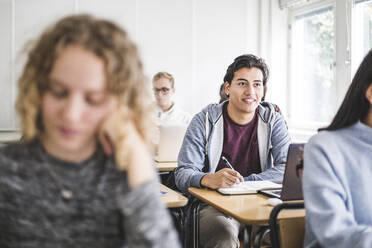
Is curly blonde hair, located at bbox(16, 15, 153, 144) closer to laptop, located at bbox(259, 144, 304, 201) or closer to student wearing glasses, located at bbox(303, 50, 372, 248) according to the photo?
student wearing glasses, located at bbox(303, 50, 372, 248)

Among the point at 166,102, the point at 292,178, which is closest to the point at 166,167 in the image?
the point at 292,178

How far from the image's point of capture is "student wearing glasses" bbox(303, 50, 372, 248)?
137 centimetres

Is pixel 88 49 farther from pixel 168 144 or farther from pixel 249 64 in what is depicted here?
pixel 168 144

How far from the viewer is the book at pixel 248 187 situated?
2068mm

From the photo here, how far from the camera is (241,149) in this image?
2.55 m

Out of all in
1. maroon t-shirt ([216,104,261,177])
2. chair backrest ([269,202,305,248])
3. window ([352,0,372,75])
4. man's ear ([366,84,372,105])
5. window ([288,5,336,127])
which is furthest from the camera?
window ([288,5,336,127])

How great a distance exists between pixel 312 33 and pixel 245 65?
9.40 ft

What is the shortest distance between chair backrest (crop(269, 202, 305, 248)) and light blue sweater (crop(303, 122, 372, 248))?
0.41 feet

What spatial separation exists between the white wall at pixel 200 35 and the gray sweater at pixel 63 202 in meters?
4.36

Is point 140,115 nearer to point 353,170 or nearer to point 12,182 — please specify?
point 12,182

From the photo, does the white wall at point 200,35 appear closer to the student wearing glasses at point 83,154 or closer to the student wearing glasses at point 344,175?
the student wearing glasses at point 344,175

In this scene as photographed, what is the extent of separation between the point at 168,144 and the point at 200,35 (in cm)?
237

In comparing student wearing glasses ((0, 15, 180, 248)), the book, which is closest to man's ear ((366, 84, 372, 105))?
the book

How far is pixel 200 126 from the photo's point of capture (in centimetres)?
253
